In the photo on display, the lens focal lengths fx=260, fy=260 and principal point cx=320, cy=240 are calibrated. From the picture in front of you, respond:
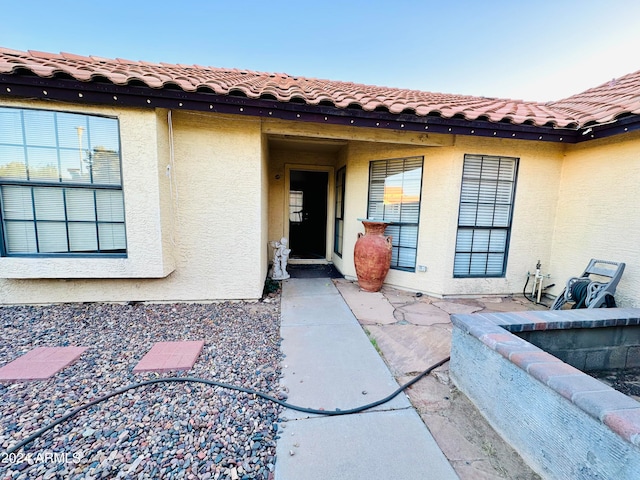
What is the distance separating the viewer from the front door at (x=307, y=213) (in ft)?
27.6

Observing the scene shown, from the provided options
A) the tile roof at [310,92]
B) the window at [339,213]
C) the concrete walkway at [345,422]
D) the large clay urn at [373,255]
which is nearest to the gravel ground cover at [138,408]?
the concrete walkway at [345,422]

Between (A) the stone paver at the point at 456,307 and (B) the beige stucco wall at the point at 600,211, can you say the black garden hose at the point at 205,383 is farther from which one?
(B) the beige stucco wall at the point at 600,211

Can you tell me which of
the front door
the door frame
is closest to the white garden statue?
the door frame

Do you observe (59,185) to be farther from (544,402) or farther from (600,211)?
(600,211)

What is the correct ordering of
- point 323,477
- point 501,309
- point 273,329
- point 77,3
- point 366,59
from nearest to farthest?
point 323,477, point 273,329, point 501,309, point 77,3, point 366,59

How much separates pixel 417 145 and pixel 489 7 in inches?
189

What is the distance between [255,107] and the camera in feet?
12.5

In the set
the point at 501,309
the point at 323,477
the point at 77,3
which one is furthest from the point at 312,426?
the point at 77,3

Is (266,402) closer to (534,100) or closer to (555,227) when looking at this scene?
(555,227)

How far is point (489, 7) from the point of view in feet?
21.2

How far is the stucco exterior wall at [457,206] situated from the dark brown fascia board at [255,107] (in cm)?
54

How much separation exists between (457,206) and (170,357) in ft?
16.8

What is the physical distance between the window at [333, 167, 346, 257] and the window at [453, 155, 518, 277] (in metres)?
2.73

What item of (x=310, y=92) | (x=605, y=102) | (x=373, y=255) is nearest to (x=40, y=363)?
(x=373, y=255)
